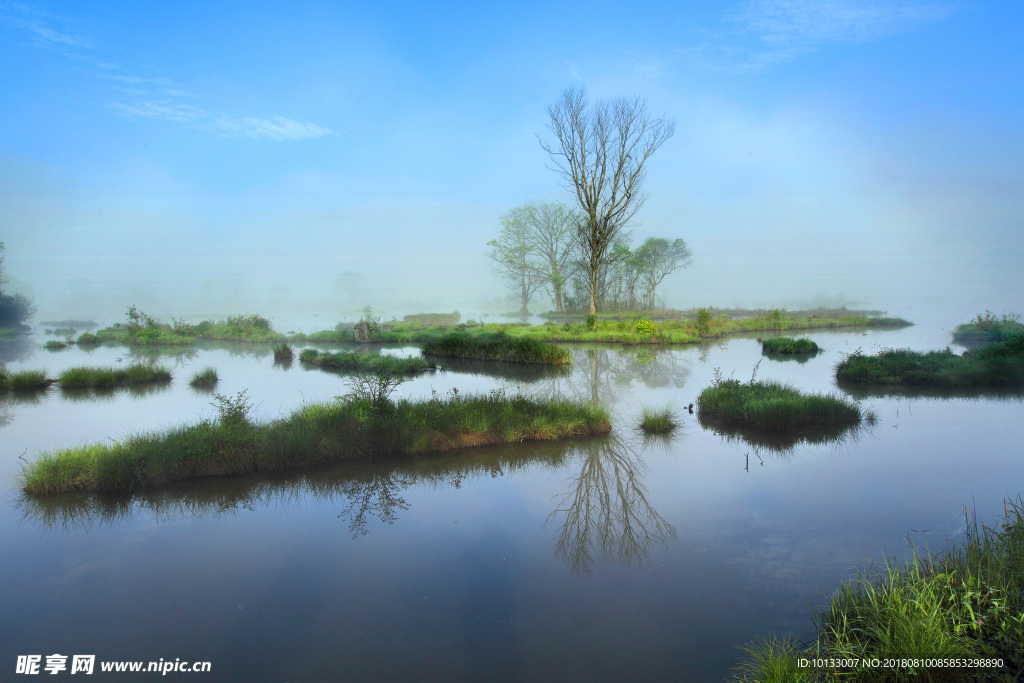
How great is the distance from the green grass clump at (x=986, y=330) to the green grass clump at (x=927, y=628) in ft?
62.8

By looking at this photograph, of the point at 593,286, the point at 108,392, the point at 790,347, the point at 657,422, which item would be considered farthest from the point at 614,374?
the point at 108,392

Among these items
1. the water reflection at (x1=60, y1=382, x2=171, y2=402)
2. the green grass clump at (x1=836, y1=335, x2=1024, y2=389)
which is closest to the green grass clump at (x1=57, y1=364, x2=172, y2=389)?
the water reflection at (x1=60, y1=382, x2=171, y2=402)

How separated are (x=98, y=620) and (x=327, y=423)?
12.7 ft

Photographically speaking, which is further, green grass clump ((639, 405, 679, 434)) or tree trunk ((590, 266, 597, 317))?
tree trunk ((590, 266, 597, 317))

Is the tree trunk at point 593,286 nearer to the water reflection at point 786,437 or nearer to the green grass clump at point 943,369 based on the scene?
the green grass clump at point 943,369

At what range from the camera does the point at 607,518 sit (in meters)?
4.78

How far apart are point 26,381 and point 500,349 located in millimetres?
13010

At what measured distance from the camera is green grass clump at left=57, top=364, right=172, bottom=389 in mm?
12648

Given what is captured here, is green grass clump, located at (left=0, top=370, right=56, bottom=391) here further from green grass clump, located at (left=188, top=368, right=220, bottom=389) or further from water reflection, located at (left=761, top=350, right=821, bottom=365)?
water reflection, located at (left=761, top=350, right=821, bottom=365)

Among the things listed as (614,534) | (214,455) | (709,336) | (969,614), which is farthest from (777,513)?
(709,336)

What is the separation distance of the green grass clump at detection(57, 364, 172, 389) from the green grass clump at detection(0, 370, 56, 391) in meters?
0.32

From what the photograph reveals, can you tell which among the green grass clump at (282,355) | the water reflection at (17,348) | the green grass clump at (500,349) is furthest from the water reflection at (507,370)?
the water reflection at (17,348)

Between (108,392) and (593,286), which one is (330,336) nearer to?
(593,286)

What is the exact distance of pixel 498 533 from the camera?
4.48 meters
